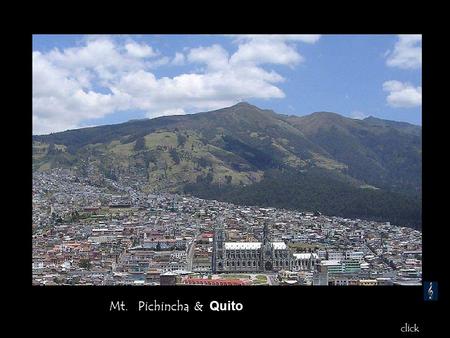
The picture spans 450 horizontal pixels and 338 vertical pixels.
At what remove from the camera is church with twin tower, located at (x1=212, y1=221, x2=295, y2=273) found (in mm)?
3791

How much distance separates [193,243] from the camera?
260 inches

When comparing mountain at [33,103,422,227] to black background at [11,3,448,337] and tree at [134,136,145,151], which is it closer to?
tree at [134,136,145,151]

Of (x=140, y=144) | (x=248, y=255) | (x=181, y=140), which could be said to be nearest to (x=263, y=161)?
(x=181, y=140)

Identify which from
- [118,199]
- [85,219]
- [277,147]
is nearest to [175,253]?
[85,219]

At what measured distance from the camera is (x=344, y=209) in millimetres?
11773

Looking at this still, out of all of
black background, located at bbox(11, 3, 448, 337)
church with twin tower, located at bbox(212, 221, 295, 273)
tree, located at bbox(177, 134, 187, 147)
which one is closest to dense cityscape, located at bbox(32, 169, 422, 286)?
church with twin tower, located at bbox(212, 221, 295, 273)
